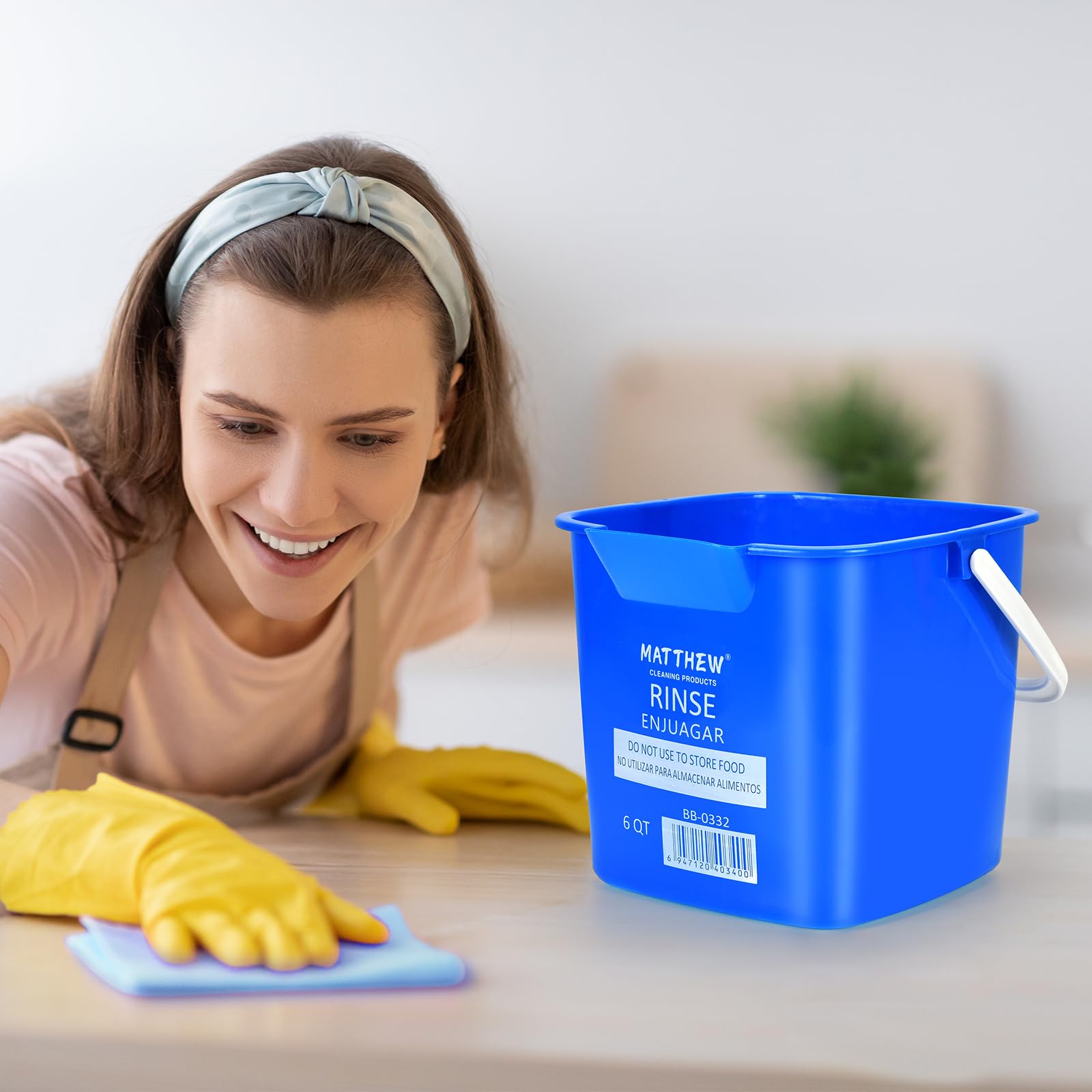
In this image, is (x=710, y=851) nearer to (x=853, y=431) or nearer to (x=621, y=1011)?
(x=621, y=1011)

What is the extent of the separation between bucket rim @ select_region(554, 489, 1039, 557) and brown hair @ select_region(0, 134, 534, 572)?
0.16 meters

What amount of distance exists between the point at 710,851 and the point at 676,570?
126 mm

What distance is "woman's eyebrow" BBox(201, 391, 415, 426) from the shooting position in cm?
62

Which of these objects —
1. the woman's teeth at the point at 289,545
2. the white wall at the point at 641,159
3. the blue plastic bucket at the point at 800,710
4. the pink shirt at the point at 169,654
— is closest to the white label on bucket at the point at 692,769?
the blue plastic bucket at the point at 800,710

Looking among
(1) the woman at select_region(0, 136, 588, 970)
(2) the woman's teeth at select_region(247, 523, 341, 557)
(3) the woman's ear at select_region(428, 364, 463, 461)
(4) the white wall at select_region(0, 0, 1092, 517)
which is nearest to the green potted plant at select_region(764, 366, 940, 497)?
(4) the white wall at select_region(0, 0, 1092, 517)

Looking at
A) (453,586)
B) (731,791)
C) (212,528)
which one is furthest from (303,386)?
(453,586)

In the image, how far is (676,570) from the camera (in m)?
0.54

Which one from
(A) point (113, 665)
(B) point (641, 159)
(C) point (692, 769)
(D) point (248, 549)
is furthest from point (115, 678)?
(B) point (641, 159)

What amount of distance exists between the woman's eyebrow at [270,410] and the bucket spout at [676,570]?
0.14 meters

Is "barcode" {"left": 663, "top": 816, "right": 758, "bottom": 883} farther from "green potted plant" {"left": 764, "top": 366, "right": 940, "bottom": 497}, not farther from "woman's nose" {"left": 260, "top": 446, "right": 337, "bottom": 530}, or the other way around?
"green potted plant" {"left": 764, "top": 366, "right": 940, "bottom": 497}

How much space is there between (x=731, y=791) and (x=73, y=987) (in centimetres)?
27

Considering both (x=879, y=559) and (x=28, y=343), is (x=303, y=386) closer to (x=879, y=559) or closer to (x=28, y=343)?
(x=879, y=559)

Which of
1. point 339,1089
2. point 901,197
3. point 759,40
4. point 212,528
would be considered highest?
point 759,40

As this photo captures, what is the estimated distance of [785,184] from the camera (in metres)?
2.14
